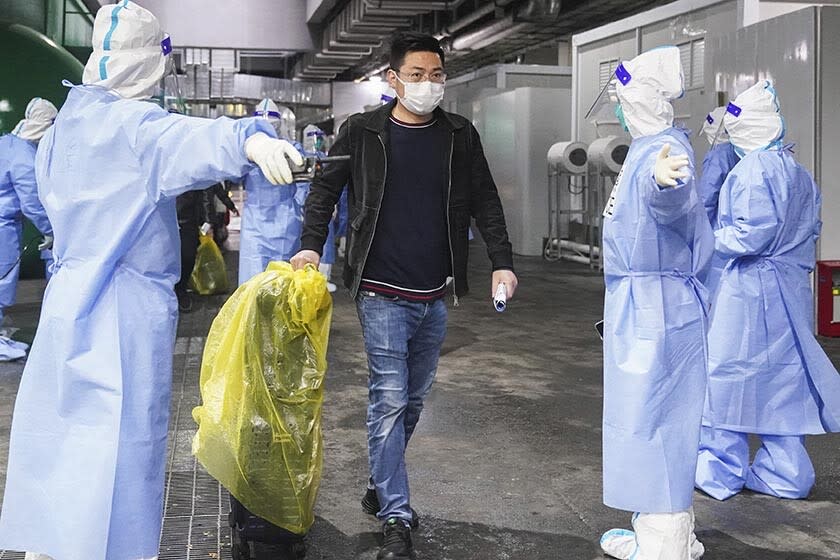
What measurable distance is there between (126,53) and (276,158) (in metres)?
0.74

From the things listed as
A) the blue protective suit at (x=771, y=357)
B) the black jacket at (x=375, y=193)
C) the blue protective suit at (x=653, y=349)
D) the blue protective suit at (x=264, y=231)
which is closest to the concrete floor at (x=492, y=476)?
the blue protective suit at (x=771, y=357)

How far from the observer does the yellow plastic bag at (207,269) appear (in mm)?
9328

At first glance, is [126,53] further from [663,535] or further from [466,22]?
[466,22]

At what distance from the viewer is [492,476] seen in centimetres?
412

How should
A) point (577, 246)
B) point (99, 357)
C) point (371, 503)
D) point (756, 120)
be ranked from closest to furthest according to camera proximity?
point (99, 357) < point (371, 503) < point (756, 120) < point (577, 246)

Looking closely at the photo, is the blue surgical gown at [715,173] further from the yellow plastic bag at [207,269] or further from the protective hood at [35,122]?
the yellow plastic bag at [207,269]

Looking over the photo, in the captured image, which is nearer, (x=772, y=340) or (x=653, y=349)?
(x=653, y=349)

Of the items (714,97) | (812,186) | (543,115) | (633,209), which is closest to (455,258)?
(633,209)

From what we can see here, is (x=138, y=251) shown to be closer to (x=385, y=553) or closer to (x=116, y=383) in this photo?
(x=116, y=383)

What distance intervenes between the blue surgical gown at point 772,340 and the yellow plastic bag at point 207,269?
6.24m

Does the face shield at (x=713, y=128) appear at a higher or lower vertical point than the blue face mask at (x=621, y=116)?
higher

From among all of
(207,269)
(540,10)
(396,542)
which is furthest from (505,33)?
(396,542)

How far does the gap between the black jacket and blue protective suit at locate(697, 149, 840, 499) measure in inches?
38.6

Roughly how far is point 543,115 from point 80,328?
11814 mm
